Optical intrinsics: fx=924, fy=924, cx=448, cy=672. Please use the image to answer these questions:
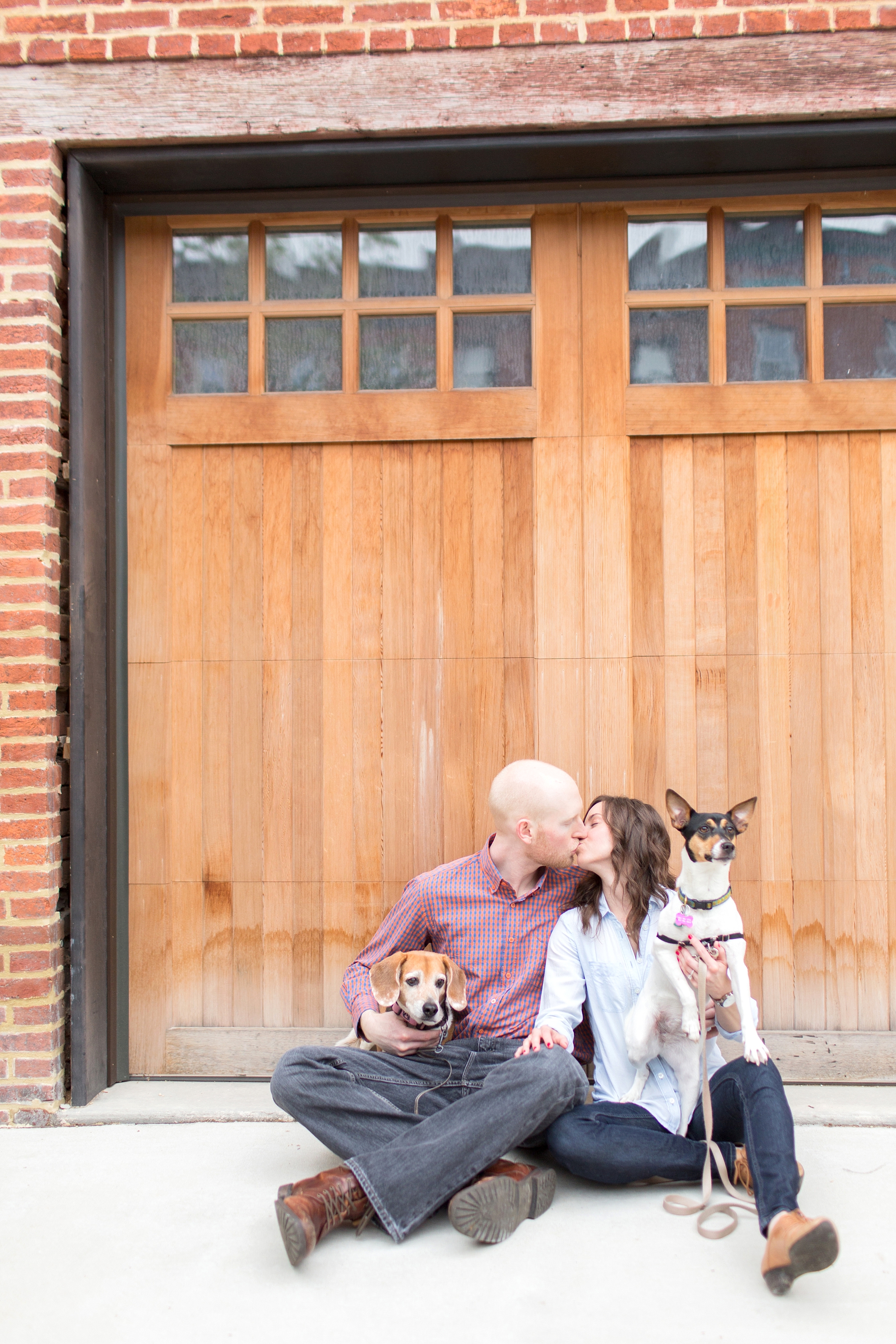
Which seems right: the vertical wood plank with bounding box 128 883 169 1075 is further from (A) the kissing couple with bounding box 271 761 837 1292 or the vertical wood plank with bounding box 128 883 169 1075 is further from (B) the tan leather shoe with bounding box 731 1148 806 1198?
(B) the tan leather shoe with bounding box 731 1148 806 1198

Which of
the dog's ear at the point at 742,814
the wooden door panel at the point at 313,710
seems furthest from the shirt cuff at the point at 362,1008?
the dog's ear at the point at 742,814

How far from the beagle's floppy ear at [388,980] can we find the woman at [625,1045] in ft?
1.26

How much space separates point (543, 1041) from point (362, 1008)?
21.7 inches

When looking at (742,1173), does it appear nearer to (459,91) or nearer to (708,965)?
(708,965)

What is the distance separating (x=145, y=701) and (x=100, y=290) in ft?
4.99

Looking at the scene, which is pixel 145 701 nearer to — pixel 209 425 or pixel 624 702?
pixel 209 425

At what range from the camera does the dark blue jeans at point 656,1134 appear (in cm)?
234

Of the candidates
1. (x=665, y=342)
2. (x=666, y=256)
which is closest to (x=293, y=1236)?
(x=665, y=342)

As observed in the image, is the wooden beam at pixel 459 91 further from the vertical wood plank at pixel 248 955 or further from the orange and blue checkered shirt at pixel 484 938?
the vertical wood plank at pixel 248 955

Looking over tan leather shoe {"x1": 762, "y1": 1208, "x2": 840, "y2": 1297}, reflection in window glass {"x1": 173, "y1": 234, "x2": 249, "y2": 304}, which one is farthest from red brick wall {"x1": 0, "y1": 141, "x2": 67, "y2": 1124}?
tan leather shoe {"x1": 762, "y1": 1208, "x2": 840, "y2": 1297}

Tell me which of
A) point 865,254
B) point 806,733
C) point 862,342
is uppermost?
point 865,254

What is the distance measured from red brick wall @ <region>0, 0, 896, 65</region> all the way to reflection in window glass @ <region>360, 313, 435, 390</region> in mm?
871

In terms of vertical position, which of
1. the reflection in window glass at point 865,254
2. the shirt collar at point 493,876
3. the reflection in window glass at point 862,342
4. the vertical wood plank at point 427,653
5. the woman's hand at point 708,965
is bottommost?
the woman's hand at point 708,965

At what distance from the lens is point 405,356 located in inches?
137
